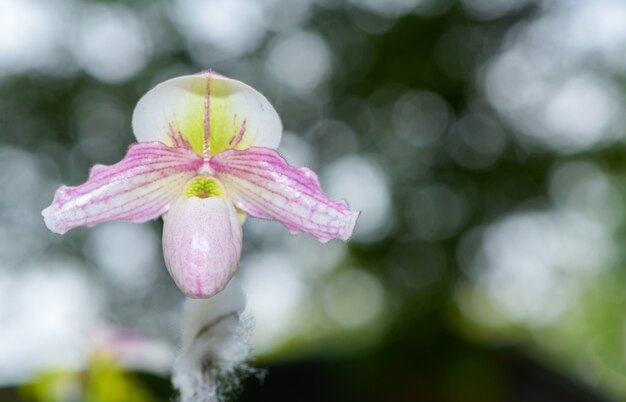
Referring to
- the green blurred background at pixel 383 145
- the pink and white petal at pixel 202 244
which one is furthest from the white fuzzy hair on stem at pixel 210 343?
the green blurred background at pixel 383 145

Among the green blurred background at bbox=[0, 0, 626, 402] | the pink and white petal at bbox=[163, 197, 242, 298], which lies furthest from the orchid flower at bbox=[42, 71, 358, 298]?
the green blurred background at bbox=[0, 0, 626, 402]

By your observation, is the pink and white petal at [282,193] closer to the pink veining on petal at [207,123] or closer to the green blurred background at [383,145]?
the pink veining on petal at [207,123]

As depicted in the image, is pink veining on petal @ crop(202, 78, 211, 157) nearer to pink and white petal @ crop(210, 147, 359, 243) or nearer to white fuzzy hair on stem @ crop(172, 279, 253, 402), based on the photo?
pink and white petal @ crop(210, 147, 359, 243)

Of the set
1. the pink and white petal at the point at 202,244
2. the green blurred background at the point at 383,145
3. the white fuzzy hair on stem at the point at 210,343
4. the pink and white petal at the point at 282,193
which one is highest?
the green blurred background at the point at 383,145

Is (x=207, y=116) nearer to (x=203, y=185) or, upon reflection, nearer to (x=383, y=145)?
(x=203, y=185)

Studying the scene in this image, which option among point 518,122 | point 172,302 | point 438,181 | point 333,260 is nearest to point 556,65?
Answer: point 518,122

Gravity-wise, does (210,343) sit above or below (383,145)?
below

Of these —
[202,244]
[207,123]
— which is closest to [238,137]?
[207,123]
